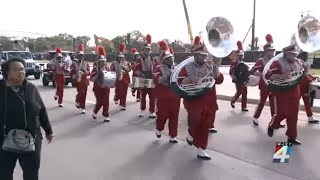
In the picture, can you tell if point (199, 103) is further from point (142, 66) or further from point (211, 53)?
point (142, 66)

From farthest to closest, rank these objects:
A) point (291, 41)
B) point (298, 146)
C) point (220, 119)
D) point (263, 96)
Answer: point (220, 119) → point (263, 96) → point (291, 41) → point (298, 146)

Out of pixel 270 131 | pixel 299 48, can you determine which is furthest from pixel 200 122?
pixel 299 48

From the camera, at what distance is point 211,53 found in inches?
309

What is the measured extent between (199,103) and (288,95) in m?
1.80

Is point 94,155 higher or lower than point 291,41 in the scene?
lower

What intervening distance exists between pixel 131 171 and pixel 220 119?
555 centimetres

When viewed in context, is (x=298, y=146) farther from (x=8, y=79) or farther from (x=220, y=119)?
(x=8, y=79)

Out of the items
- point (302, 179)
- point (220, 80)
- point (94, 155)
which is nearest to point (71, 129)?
point (94, 155)

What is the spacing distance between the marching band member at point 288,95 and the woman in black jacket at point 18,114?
5012mm

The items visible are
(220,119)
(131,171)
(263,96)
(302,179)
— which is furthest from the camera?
(220,119)

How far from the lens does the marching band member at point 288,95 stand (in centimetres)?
835

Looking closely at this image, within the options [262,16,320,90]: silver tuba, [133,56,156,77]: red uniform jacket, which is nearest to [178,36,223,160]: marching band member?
[262,16,320,90]: silver tuba

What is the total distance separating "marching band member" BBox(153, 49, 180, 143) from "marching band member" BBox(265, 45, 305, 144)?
176cm

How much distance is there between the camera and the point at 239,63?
42.5ft
